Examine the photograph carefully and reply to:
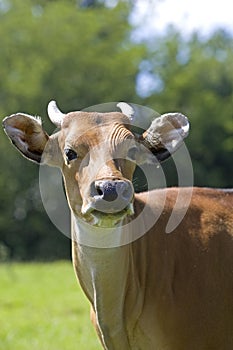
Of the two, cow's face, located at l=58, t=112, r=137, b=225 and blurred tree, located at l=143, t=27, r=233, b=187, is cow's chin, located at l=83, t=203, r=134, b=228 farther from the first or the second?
blurred tree, located at l=143, t=27, r=233, b=187

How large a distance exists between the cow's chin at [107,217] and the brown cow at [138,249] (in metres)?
0.02

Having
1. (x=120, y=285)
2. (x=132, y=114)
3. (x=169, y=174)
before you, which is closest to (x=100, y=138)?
(x=132, y=114)

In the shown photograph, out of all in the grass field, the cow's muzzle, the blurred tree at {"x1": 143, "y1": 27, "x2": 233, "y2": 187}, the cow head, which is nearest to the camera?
the cow's muzzle

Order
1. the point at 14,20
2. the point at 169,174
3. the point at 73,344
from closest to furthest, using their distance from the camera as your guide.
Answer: the point at 73,344, the point at 169,174, the point at 14,20

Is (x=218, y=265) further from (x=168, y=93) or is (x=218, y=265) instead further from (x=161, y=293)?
(x=168, y=93)

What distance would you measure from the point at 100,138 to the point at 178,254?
1.22m

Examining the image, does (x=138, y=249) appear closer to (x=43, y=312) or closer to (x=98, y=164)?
(x=98, y=164)

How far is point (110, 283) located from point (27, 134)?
1.47m

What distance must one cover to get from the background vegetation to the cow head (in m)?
26.5

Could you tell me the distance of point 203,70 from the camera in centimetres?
4303

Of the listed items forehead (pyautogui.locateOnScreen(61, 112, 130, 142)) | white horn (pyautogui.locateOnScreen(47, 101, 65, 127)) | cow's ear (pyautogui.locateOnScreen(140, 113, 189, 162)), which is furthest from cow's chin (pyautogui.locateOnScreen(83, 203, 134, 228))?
white horn (pyautogui.locateOnScreen(47, 101, 65, 127))

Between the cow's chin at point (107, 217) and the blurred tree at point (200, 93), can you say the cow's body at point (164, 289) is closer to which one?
the cow's chin at point (107, 217)

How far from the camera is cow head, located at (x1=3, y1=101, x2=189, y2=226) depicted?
6.27 m

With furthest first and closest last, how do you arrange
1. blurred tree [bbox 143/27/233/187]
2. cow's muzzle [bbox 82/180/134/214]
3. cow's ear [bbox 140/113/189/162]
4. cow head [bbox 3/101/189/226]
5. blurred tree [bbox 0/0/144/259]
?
blurred tree [bbox 143/27/233/187] → blurred tree [bbox 0/0/144/259] → cow's ear [bbox 140/113/189/162] → cow head [bbox 3/101/189/226] → cow's muzzle [bbox 82/180/134/214]
